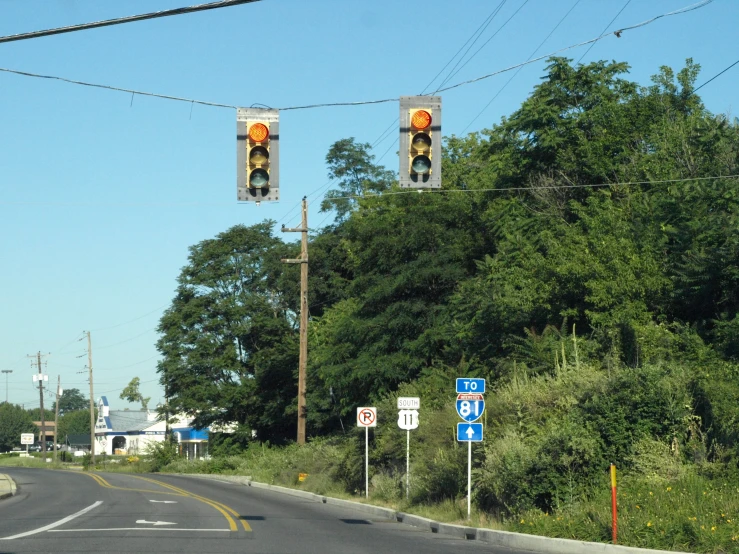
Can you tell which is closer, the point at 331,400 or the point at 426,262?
the point at 426,262

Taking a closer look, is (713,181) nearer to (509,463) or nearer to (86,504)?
(509,463)

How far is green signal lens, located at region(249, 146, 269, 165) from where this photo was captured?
43.2 ft

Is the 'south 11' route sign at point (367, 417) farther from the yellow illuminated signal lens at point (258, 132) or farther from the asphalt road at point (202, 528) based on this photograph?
the yellow illuminated signal lens at point (258, 132)

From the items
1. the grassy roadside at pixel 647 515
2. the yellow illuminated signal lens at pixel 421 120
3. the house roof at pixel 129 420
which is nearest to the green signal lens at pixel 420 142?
the yellow illuminated signal lens at pixel 421 120

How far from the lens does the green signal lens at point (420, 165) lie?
13.0m

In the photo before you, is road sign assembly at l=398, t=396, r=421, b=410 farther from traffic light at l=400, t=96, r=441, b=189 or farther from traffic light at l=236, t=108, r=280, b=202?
traffic light at l=236, t=108, r=280, b=202

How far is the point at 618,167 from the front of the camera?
126 ft

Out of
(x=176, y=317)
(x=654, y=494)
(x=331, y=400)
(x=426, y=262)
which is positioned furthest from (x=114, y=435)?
(x=654, y=494)

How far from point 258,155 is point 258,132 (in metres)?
0.34

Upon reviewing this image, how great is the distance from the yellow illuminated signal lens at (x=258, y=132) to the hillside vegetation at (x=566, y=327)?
853cm

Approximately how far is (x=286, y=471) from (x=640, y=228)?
21.4 meters

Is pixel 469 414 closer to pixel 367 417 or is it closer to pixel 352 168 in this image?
pixel 367 417

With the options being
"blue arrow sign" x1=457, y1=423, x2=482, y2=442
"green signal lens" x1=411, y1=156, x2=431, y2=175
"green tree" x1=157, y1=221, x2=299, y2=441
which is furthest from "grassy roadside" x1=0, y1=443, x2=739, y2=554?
"green tree" x1=157, y1=221, x2=299, y2=441

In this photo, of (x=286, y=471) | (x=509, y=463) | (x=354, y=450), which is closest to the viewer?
(x=509, y=463)
